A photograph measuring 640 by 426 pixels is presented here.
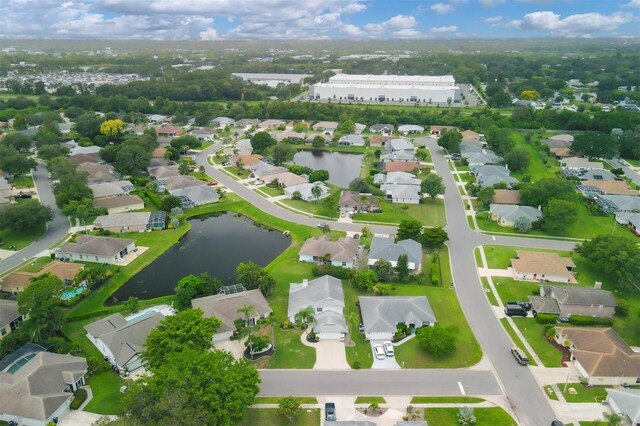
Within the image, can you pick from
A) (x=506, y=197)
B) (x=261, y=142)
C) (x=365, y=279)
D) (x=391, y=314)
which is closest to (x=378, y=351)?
(x=391, y=314)

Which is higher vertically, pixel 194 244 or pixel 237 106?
pixel 237 106

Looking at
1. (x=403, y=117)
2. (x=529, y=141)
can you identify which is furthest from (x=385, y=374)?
(x=403, y=117)

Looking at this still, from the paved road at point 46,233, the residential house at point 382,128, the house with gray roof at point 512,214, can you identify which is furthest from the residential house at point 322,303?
the residential house at point 382,128

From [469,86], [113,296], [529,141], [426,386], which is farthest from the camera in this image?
[469,86]

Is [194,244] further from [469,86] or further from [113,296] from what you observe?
[469,86]

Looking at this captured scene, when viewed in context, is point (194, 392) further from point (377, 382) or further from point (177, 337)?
point (377, 382)
